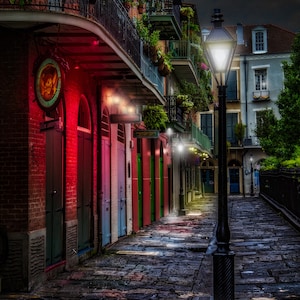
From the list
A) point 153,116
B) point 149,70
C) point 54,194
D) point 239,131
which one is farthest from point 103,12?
point 239,131

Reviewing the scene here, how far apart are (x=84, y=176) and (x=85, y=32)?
4.14 meters

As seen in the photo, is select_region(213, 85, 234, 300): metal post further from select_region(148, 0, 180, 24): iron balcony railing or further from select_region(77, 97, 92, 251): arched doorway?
select_region(148, 0, 180, 24): iron balcony railing

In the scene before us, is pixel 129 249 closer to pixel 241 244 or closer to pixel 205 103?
pixel 241 244

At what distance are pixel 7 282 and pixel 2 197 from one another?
1.28m

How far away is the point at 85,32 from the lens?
855cm

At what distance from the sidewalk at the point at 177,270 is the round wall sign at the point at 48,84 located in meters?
2.95

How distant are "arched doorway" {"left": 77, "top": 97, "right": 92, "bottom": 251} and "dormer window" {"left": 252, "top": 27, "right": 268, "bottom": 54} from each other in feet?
135

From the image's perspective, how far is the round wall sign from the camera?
348 inches

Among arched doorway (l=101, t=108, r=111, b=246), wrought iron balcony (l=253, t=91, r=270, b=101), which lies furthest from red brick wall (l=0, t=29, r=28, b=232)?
wrought iron balcony (l=253, t=91, r=270, b=101)

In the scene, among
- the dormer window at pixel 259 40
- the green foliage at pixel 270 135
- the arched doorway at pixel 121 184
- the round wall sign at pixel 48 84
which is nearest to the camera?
the round wall sign at pixel 48 84

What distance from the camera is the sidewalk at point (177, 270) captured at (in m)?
8.48

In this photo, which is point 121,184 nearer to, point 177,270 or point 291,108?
point 177,270

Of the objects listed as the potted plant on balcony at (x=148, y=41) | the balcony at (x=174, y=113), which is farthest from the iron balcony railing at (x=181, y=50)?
the potted plant on balcony at (x=148, y=41)

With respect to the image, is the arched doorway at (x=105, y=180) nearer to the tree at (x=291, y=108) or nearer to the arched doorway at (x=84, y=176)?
the arched doorway at (x=84, y=176)
